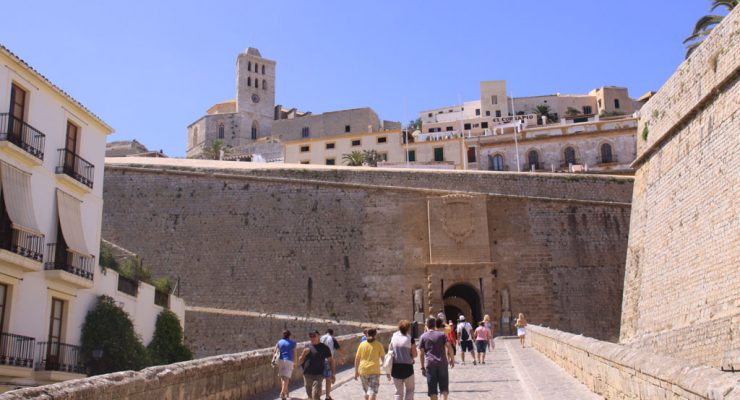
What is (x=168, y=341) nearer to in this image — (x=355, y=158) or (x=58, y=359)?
(x=58, y=359)

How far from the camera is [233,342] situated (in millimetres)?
25016

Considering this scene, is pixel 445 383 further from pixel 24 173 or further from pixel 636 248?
pixel 636 248

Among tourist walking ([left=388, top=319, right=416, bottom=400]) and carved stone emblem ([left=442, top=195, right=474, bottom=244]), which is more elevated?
carved stone emblem ([left=442, top=195, right=474, bottom=244])

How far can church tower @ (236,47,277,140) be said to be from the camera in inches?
2825

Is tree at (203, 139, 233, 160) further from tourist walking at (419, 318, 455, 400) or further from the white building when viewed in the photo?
tourist walking at (419, 318, 455, 400)

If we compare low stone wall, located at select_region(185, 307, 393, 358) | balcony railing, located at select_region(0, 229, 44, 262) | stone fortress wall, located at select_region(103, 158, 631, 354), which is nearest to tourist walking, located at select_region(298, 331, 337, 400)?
balcony railing, located at select_region(0, 229, 44, 262)

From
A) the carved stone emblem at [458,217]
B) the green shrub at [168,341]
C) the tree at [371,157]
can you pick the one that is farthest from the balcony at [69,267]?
the tree at [371,157]

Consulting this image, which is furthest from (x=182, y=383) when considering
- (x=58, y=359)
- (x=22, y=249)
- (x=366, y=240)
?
(x=366, y=240)

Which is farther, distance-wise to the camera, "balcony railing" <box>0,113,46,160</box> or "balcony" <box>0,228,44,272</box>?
"balcony railing" <box>0,113,46,160</box>

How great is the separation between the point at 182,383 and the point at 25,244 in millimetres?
8129

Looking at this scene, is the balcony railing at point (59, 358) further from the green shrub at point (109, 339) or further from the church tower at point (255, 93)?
the church tower at point (255, 93)

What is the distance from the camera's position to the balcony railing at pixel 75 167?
51.6ft

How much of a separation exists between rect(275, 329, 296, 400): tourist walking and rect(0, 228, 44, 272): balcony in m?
6.08

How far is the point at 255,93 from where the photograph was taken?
73.8m
